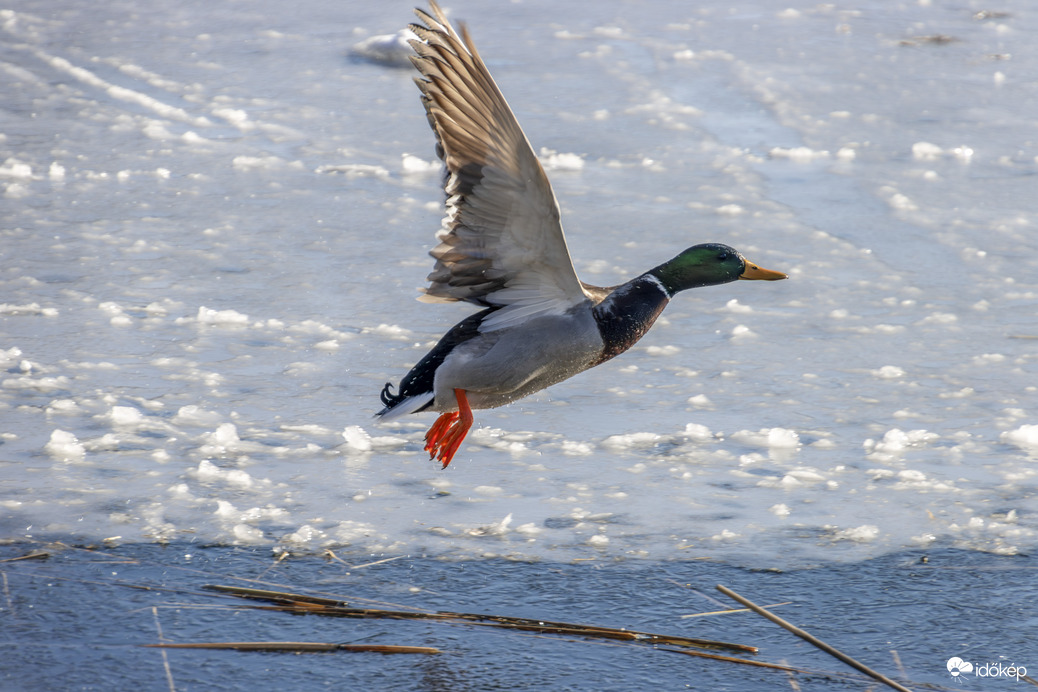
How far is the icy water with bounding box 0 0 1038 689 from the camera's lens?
356cm

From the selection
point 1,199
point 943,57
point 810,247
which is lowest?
point 1,199

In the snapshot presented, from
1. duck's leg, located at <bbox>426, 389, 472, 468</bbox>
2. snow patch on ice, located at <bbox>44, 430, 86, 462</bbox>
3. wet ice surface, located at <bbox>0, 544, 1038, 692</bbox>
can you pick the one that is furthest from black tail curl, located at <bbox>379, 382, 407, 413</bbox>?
snow patch on ice, located at <bbox>44, 430, 86, 462</bbox>

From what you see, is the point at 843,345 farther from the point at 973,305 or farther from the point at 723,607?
the point at 723,607

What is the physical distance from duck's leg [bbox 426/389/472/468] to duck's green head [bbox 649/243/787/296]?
0.71 metres

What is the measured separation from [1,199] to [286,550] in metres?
3.81

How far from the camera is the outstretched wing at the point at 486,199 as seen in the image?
296 cm

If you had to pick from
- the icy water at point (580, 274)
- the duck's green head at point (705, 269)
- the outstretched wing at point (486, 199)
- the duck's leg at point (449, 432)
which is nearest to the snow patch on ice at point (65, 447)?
the icy water at point (580, 274)

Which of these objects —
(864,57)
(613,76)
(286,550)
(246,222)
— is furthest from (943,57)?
(286,550)

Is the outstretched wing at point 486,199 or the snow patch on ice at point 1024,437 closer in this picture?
the outstretched wing at point 486,199

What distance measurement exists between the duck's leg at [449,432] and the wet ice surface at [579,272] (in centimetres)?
14

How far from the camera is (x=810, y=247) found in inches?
226

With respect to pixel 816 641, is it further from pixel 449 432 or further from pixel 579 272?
pixel 579 272

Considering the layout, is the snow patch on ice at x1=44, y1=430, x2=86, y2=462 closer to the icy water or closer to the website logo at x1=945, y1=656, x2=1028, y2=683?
the icy water

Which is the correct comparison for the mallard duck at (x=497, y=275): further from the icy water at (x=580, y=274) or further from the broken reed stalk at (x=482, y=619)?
the broken reed stalk at (x=482, y=619)
